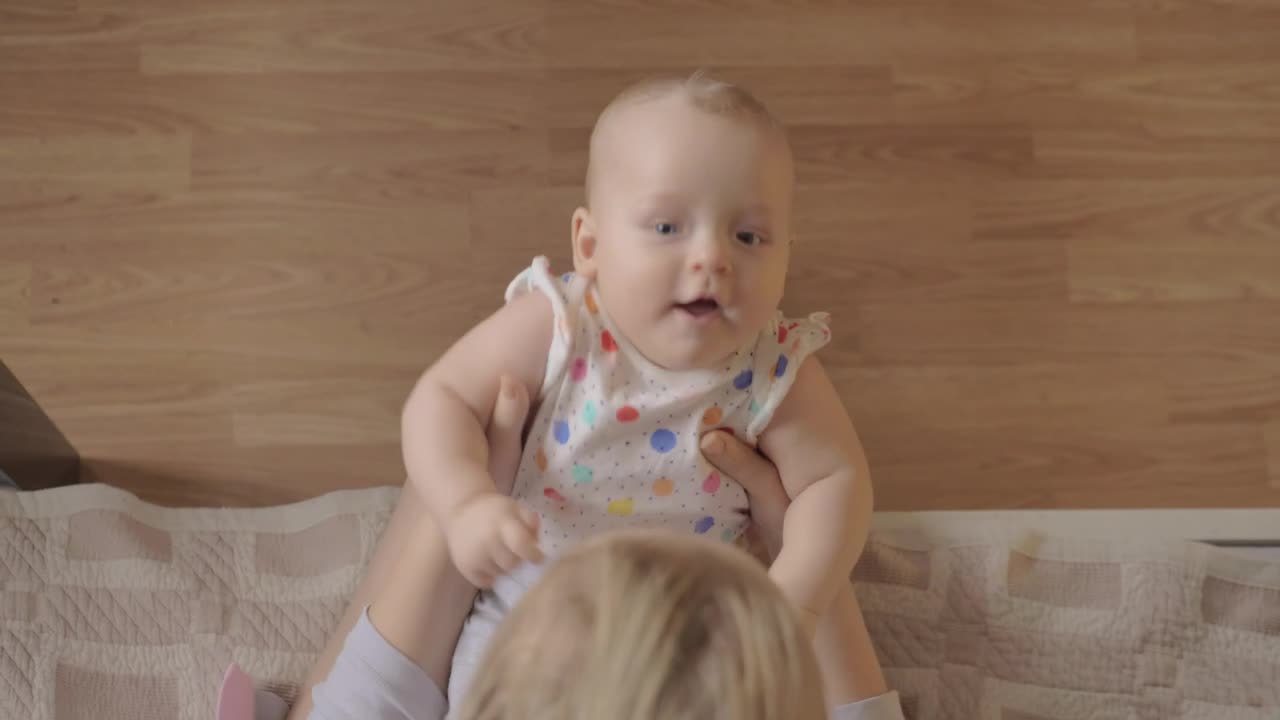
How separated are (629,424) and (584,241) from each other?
0.15 meters

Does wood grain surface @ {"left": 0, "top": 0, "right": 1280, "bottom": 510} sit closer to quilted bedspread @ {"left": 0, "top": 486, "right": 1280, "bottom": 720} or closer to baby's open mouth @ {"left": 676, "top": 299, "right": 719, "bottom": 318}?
quilted bedspread @ {"left": 0, "top": 486, "right": 1280, "bottom": 720}

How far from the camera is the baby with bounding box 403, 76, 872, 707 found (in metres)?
0.84

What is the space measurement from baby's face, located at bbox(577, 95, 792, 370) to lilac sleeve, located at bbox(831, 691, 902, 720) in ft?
1.05

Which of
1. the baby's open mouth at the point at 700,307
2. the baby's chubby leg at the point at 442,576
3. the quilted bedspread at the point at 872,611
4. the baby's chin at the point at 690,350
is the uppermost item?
the baby's open mouth at the point at 700,307

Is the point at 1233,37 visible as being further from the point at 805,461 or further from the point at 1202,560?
the point at 805,461

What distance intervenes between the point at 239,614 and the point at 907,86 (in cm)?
92

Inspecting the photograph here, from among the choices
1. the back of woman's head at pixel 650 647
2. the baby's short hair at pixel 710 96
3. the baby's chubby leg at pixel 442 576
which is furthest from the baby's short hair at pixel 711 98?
the back of woman's head at pixel 650 647

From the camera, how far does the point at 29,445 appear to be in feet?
3.90

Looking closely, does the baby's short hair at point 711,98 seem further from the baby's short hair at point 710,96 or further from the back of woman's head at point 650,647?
the back of woman's head at point 650,647

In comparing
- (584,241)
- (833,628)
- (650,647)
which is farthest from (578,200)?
(650,647)

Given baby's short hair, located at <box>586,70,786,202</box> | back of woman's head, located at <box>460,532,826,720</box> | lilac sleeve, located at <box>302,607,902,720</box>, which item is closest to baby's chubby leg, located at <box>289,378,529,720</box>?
lilac sleeve, located at <box>302,607,902,720</box>

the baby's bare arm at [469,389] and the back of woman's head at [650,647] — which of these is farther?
the baby's bare arm at [469,389]

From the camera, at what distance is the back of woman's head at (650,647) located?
0.51 metres

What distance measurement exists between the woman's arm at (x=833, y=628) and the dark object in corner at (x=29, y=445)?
0.67 m
